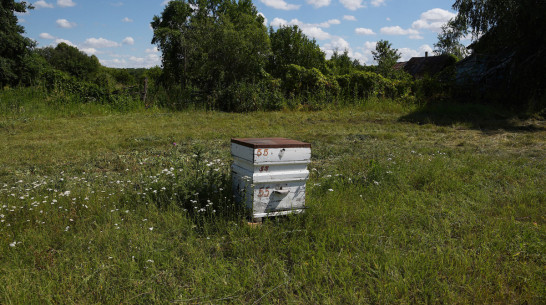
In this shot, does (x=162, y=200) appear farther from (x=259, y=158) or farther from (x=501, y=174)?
(x=501, y=174)

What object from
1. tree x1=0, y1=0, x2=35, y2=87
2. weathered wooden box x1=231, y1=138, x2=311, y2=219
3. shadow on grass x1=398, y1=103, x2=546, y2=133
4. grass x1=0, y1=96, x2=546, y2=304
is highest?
tree x1=0, y1=0, x2=35, y2=87

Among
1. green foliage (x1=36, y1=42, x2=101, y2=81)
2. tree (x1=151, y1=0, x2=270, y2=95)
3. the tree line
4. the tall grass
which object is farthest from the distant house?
green foliage (x1=36, y1=42, x2=101, y2=81)

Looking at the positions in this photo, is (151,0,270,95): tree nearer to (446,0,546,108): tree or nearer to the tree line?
the tree line

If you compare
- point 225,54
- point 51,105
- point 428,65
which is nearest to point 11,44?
point 51,105

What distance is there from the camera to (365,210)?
12.8 feet

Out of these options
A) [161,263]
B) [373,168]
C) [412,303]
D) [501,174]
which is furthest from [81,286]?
[501,174]

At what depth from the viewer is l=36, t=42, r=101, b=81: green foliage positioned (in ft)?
148

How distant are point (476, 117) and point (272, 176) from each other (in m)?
10.8

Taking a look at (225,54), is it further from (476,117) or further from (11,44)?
(11,44)

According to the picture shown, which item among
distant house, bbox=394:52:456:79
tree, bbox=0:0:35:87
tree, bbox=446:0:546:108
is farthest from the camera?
distant house, bbox=394:52:456:79

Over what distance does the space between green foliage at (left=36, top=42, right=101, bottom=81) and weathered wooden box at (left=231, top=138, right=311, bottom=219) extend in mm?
46411

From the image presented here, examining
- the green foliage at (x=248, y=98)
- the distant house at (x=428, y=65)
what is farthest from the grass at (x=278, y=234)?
the distant house at (x=428, y=65)

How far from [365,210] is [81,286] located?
8.77ft

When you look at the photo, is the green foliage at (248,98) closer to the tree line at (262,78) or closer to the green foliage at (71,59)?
the tree line at (262,78)
